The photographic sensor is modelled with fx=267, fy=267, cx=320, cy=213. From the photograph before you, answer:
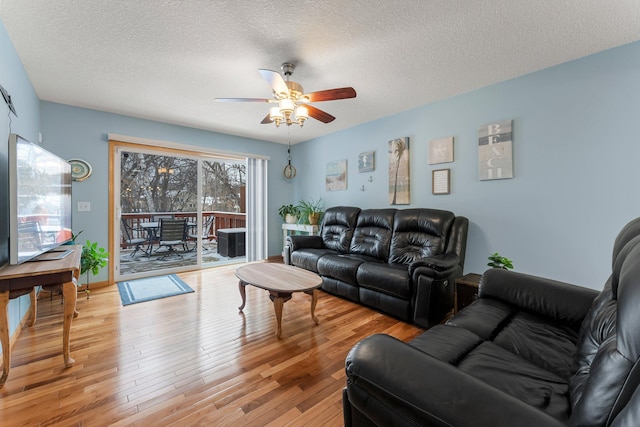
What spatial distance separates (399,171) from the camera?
3.83m

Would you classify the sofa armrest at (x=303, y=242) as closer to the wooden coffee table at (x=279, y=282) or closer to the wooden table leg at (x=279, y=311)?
the wooden coffee table at (x=279, y=282)

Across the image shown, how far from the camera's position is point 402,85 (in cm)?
297

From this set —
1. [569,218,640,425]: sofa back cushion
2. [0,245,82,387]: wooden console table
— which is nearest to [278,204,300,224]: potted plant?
[0,245,82,387]: wooden console table

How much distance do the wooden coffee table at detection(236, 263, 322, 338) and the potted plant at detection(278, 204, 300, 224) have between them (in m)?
2.23

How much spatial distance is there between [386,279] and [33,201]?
115 inches

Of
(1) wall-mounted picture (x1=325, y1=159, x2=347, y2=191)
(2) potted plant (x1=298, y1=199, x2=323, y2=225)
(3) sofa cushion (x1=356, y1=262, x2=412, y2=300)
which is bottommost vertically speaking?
(3) sofa cushion (x1=356, y1=262, x2=412, y2=300)

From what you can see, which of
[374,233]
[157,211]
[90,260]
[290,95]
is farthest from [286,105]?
[157,211]

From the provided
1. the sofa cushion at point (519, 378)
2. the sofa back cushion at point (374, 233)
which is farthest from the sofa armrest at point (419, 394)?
the sofa back cushion at point (374, 233)

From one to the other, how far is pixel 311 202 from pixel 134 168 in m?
3.01

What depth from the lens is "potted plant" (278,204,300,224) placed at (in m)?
5.23

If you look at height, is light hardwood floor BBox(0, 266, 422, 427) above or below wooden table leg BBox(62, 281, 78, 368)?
below

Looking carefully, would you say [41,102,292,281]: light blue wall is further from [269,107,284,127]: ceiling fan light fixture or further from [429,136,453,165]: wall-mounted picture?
[429,136,453,165]: wall-mounted picture

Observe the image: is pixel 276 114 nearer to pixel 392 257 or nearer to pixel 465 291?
pixel 392 257

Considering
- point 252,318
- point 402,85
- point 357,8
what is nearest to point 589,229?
point 402,85
